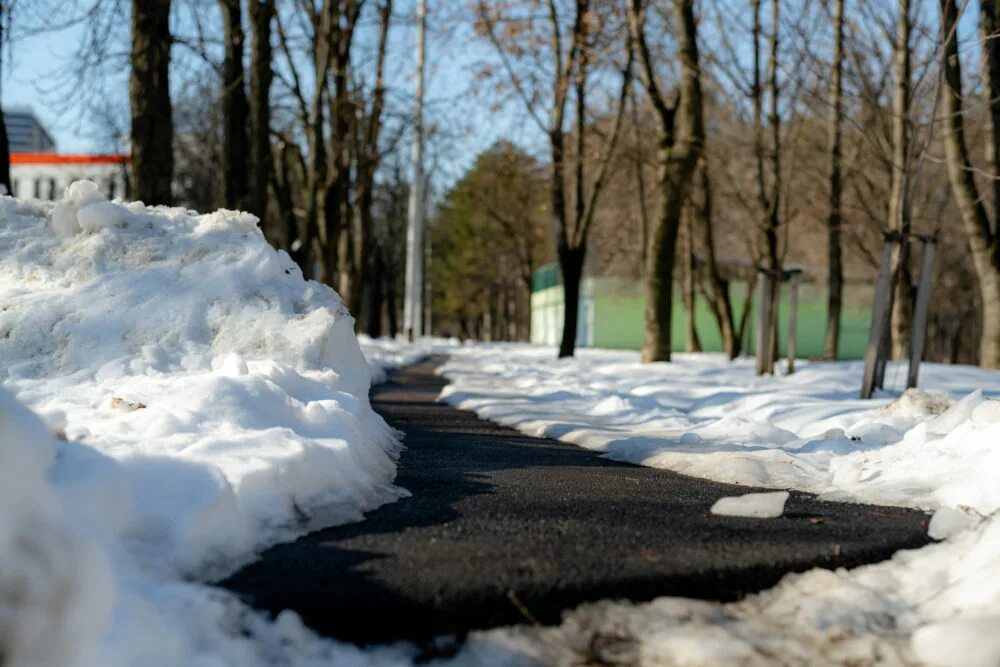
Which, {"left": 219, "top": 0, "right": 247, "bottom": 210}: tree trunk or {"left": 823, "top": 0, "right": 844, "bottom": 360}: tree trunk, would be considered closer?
{"left": 219, "top": 0, "right": 247, "bottom": 210}: tree trunk

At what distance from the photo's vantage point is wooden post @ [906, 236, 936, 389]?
9.09 metres

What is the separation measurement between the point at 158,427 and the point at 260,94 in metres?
12.1

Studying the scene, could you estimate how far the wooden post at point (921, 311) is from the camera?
29.8ft

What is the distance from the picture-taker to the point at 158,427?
355cm

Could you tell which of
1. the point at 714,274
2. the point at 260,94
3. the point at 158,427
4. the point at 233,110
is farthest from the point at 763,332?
the point at 158,427

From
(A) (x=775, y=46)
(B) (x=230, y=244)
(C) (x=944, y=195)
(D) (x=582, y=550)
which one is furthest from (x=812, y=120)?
(D) (x=582, y=550)

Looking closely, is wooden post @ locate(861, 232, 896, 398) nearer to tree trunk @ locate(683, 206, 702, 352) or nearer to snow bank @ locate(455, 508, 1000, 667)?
snow bank @ locate(455, 508, 1000, 667)

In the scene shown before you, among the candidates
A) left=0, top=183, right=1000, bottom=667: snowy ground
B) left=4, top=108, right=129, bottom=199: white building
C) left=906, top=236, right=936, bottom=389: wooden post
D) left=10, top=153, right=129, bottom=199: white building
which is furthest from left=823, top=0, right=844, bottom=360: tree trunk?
left=10, top=153, right=129, bottom=199: white building

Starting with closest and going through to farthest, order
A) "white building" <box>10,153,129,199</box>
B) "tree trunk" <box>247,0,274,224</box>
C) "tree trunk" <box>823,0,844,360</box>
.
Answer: "tree trunk" <box>247,0,274,224</box> → "tree trunk" <box>823,0,844,360</box> → "white building" <box>10,153,129,199</box>

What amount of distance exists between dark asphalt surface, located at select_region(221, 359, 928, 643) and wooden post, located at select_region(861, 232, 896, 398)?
5.43 metres

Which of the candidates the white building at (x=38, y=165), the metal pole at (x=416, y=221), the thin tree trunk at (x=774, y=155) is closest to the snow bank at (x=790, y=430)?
the thin tree trunk at (x=774, y=155)

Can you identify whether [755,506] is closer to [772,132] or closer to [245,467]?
[245,467]

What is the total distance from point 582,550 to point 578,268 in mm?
18688

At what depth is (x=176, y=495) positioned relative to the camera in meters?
2.85
